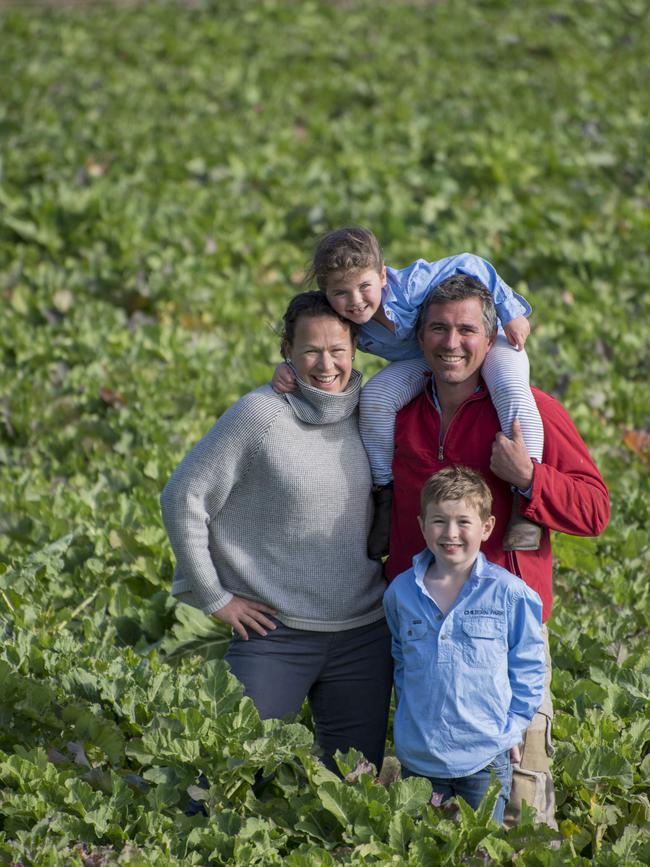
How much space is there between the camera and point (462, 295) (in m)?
3.74

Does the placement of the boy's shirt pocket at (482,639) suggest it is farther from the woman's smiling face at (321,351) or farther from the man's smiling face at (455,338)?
the woman's smiling face at (321,351)

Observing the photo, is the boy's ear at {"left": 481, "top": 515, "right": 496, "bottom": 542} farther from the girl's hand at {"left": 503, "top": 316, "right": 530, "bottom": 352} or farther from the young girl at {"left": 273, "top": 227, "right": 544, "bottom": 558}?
the girl's hand at {"left": 503, "top": 316, "right": 530, "bottom": 352}

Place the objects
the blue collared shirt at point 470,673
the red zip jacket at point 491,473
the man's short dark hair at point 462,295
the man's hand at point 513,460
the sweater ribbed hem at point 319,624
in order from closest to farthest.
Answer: the blue collared shirt at point 470,673 → the man's hand at point 513,460 → the red zip jacket at point 491,473 → the man's short dark hair at point 462,295 → the sweater ribbed hem at point 319,624

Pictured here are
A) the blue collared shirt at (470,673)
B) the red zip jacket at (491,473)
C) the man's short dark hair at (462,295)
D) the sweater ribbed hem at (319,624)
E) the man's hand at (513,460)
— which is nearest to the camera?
the blue collared shirt at (470,673)

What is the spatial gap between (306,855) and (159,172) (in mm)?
8845

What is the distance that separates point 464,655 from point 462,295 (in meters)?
1.09

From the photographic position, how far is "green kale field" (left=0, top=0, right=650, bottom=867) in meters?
3.63

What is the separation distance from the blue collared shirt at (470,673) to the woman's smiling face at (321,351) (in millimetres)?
→ 705

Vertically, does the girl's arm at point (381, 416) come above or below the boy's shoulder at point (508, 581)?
above

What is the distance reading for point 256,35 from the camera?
1519 cm

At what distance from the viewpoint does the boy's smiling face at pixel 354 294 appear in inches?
152

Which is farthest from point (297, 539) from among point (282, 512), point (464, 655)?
point (464, 655)

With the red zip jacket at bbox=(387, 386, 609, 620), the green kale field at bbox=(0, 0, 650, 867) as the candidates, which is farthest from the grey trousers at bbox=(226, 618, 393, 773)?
the red zip jacket at bbox=(387, 386, 609, 620)

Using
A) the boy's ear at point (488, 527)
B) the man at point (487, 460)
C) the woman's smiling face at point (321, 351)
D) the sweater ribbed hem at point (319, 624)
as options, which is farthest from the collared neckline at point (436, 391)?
the sweater ribbed hem at point (319, 624)
